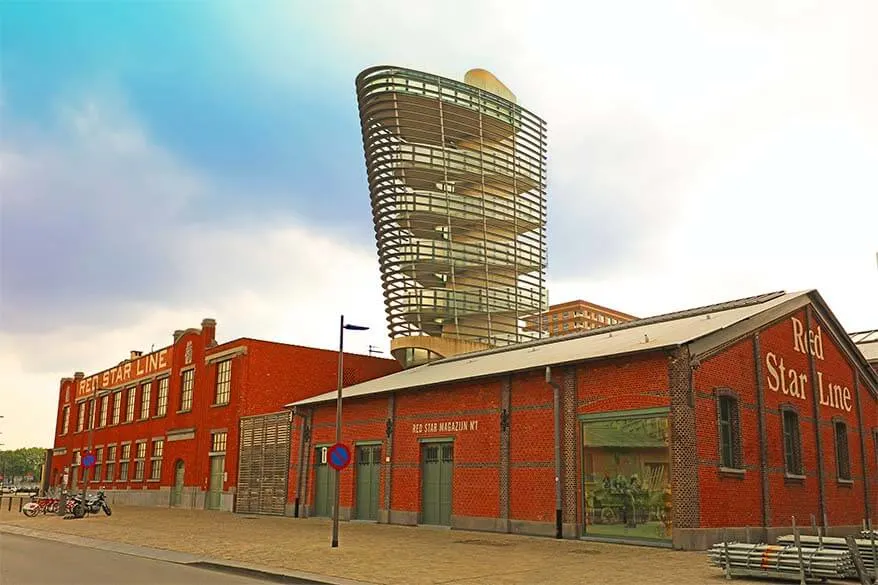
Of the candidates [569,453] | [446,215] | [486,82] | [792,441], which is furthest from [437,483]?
Answer: [486,82]

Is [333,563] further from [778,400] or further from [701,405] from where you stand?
[778,400]

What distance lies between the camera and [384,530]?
26.0m

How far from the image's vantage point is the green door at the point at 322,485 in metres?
33.8

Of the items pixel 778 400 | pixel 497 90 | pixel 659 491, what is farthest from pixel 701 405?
pixel 497 90

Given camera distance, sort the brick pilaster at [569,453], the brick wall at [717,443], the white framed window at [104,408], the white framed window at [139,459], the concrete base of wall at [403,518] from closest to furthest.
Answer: the brick wall at [717,443], the brick pilaster at [569,453], the concrete base of wall at [403,518], the white framed window at [139,459], the white framed window at [104,408]

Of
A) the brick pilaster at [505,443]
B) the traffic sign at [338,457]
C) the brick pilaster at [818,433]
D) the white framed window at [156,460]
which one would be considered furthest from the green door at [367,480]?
the white framed window at [156,460]

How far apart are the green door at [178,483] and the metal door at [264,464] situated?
7.83m

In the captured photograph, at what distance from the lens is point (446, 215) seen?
48.0 meters

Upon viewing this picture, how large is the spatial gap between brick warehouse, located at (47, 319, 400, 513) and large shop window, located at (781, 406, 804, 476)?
72.9 ft

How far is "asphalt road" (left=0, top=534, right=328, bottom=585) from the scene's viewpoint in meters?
13.1

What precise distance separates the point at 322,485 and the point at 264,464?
15.8 ft

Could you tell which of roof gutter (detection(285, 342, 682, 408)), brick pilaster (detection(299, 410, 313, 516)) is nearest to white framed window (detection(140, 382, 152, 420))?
brick pilaster (detection(299, 410, 313, 516))

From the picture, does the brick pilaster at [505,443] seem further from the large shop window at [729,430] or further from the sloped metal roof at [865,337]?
the sloped metal roof at [865,337]

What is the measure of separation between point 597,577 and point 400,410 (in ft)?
54.2
